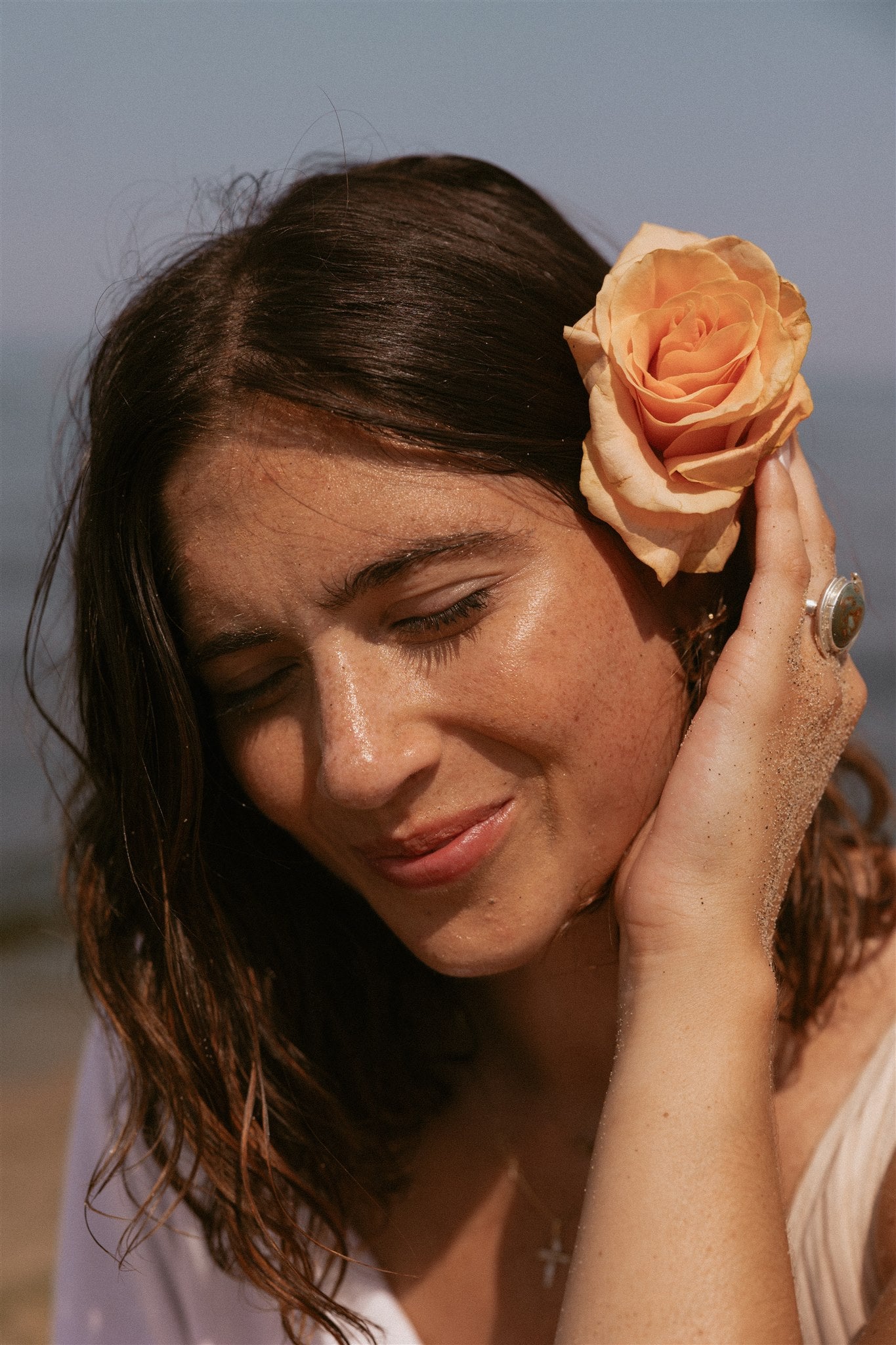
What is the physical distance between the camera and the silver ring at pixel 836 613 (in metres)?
2.12

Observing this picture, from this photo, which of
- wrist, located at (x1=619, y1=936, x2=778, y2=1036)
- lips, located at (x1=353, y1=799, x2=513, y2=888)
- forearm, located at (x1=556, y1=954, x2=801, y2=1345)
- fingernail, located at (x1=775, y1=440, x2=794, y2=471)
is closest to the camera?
forearm, located at (x1=556, y1=954, x2=801, y2=1345)

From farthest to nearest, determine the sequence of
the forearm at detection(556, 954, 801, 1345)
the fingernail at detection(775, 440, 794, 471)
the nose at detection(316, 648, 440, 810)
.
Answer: the fingernail at detection(775, 440, 794, 471), the nose at detection(316, 648, 440, 810), the forearm at detection(556, 954, 801, 1345)

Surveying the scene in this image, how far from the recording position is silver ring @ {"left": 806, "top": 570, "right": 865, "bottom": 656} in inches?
83.4

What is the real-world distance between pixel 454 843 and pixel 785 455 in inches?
36.5

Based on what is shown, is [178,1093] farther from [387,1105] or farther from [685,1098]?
[685,1098]

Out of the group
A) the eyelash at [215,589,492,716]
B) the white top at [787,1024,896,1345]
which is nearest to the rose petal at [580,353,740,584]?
the eyelash at [215,589,492,716]

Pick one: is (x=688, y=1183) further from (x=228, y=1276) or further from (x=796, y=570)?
(x=228, y=1276)

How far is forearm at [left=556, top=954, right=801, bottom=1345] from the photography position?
65.1 inches

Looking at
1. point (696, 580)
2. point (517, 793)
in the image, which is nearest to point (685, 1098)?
point (517, 793)

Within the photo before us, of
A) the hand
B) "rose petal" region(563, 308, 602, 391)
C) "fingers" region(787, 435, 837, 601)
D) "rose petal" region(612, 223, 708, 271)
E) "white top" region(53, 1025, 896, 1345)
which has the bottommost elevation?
"white top" region(53, 1025, 896, 1345)

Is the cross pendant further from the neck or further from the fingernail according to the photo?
the fingernail

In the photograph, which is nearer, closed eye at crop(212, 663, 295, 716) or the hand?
the hand

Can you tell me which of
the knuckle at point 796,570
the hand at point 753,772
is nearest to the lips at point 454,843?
the hand at point 753,772

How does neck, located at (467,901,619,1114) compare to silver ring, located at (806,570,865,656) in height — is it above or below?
below
